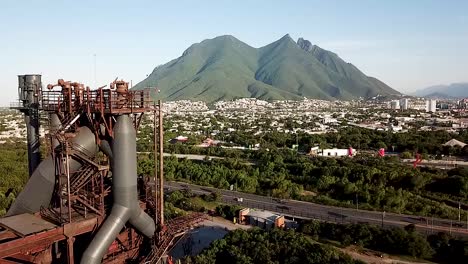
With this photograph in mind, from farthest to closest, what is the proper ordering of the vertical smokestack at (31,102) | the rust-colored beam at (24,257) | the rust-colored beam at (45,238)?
the vertical smokestack at (31,102), the rust-colored beam at (24,257), the rust-colored beam at (45,238)

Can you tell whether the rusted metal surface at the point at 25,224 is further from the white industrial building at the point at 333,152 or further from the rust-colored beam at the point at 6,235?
the white industrial building at the point at 333,152

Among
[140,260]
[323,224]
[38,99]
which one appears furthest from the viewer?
[323,224]

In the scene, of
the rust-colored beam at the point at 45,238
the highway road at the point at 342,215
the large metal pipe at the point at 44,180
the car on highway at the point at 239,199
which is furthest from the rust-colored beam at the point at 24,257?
the car on highway at the point at 239,199

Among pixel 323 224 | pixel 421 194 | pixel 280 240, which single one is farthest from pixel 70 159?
pixel 421 194

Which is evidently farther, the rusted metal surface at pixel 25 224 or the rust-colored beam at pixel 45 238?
the rusted metal surface at pixel 25 224

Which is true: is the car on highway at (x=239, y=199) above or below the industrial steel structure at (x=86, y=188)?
below

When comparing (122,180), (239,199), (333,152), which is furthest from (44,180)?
(333,152)

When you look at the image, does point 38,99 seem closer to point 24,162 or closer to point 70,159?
point 70,159

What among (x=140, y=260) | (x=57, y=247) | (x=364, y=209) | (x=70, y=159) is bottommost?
(x=364, y=209)
